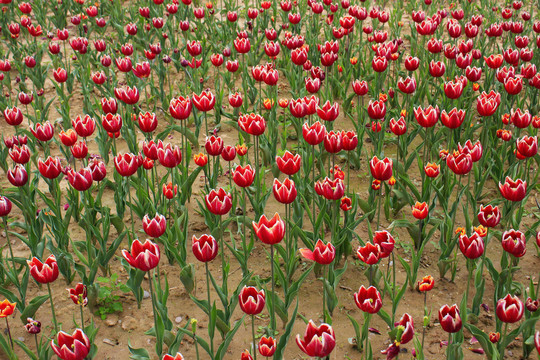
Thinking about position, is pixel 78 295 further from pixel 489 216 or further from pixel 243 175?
pixel 489 216

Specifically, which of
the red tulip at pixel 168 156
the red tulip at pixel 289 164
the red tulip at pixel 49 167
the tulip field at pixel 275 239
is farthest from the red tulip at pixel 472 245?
the red tulip at pixel 49 167

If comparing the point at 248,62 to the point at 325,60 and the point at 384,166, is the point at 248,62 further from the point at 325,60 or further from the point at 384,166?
the point at 384,166

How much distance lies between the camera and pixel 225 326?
10.6ft

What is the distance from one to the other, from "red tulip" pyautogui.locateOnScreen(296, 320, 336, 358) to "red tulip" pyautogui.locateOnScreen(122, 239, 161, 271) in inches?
32.3

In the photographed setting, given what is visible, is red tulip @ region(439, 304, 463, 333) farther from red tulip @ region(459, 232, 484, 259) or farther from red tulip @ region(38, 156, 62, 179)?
red tulip @ region(38, 156, 62, 179)

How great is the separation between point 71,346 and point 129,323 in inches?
41.9

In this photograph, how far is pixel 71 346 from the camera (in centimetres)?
250

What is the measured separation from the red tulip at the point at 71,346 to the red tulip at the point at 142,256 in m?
0.40

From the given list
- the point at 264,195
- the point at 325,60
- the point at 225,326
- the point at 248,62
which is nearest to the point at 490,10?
the point at 248,62

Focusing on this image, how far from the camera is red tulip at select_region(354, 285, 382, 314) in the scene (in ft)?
8.80

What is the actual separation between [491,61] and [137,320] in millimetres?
3905

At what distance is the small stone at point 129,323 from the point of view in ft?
11.5

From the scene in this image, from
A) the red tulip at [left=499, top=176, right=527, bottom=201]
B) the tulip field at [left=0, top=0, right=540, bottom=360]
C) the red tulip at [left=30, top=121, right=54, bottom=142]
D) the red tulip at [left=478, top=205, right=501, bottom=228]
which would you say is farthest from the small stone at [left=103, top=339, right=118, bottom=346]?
the red tulip at [left=499, top=176, right=527, bottom=201]

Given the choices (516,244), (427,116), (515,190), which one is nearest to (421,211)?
(515,190)
